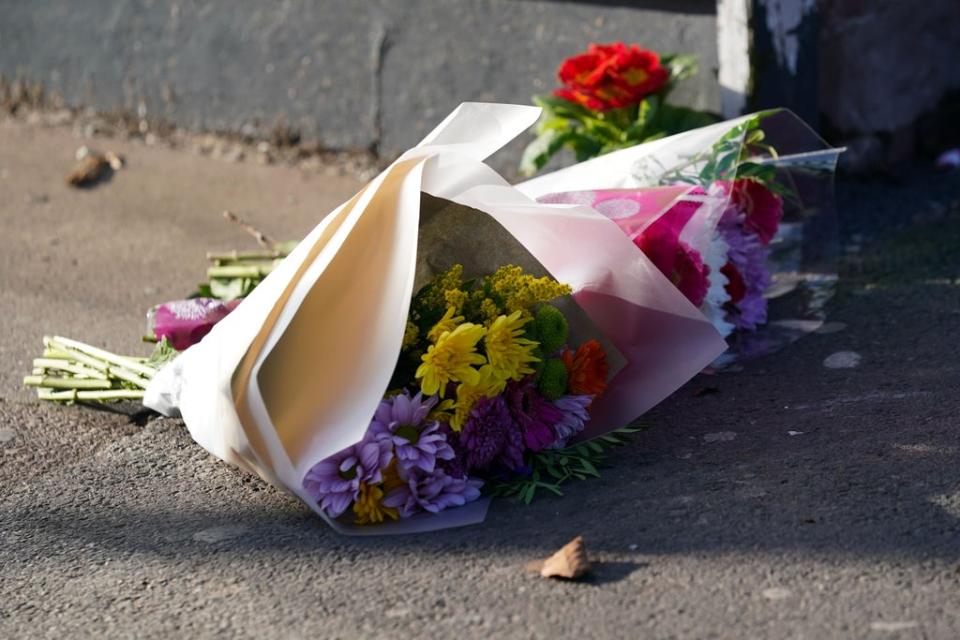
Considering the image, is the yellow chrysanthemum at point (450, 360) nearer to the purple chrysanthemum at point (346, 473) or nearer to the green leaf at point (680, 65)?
the purple chrysanthemum at point (346, 473)

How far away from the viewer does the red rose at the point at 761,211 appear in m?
3.24

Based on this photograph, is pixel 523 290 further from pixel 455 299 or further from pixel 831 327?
pixel 831 327

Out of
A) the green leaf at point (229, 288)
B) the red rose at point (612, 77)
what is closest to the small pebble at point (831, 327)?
the red rose at point (612, 77)

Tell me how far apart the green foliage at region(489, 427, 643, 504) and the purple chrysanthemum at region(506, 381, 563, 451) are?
0.05m

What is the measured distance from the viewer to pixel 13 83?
567 cm

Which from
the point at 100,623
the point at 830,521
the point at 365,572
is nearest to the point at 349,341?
the point at 365,572

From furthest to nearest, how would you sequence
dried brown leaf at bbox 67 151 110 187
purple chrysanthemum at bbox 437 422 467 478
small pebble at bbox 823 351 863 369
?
dried brown leaf at bbox 67 151 110 187 → small pebble at bbox 823 351 863 369 → purple chrysanthemum at bbox 437 422 467 478

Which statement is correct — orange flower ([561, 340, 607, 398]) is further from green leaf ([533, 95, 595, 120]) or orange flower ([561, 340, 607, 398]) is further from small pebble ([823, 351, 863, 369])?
green leaf ([533, 95, 595, 120])

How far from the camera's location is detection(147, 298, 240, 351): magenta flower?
2.95m

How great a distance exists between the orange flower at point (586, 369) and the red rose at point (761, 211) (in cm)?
92

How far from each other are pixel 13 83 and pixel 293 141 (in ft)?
4.82

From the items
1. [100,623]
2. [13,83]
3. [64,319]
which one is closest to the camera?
[100,623]

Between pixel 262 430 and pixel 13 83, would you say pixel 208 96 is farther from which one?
pixel 262 430

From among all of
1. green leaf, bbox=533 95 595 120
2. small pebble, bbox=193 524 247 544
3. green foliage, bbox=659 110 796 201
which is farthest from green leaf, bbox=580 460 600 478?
green leaf, bbox=533 95 595 120
